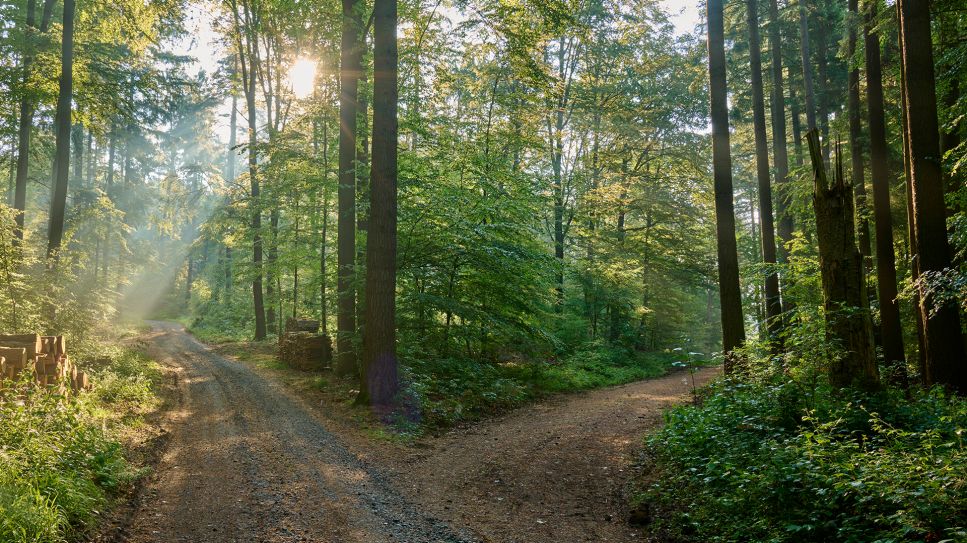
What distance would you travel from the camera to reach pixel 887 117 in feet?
39.7

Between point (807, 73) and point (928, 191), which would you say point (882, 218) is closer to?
point (928, 191)

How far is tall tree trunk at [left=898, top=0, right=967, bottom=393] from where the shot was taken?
7.33 meters

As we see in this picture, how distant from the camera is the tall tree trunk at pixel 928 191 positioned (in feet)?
24.0

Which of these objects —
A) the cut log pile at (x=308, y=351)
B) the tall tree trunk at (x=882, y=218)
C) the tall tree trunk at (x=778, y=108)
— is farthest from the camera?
the tall tree trunk at (x=778, y=108)

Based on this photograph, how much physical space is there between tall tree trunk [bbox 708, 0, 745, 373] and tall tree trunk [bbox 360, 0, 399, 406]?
6.44 meters

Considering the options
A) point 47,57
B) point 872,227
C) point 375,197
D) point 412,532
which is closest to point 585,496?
point 412,532

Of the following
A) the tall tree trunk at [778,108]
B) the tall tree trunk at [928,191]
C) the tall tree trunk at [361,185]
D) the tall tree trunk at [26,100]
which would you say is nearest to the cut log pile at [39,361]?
the tall tree trunk at [361,185]

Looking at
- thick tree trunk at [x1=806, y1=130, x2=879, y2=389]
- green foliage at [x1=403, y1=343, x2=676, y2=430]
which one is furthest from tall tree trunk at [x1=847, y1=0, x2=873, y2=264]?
green foliage at [x1=403, y1=343, x2=676, y2=430]

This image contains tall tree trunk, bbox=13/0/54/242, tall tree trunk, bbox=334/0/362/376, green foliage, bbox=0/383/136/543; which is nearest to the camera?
green foliage, bbox=0/383/136/543

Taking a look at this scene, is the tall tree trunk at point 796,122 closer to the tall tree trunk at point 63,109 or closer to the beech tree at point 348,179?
the beech tree at point 348,179

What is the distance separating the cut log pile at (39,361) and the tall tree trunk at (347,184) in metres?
5.43

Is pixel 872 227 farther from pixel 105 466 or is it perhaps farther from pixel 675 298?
pixel 105 466

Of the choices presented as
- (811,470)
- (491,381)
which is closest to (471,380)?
(491,381)

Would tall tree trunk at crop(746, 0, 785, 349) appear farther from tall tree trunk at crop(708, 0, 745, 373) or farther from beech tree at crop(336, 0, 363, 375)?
beech tree at crop(336, 0, 363, 375)
